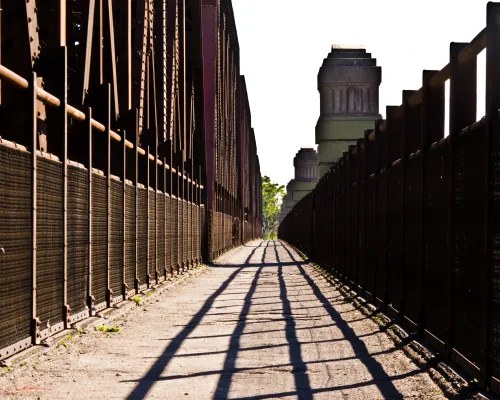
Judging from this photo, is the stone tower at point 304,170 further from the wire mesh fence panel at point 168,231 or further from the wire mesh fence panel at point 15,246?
the wire mesh fence panel at point 15,246

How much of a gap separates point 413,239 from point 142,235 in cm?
781

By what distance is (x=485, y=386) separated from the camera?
6.66 m

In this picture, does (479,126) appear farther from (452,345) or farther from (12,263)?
(12,263)

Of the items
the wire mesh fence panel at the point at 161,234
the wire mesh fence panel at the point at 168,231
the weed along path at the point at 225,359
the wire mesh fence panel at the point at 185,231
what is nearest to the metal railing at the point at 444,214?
the weed along path at the point at 225,359

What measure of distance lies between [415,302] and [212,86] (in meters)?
30.2

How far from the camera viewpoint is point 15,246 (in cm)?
821

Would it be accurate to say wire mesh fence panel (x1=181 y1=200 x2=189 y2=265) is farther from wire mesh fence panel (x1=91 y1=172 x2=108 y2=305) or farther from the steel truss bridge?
wire mesh fence panel (x1=91 y1=172 x2=108 y2=305)

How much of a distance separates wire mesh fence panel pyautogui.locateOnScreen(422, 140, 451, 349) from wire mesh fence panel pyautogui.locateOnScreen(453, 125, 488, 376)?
0.26 m

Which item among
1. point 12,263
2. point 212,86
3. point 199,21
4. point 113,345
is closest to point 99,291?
point 113,345

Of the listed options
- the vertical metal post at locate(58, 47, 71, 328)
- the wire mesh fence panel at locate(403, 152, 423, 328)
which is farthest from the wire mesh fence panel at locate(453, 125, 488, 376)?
Answer: the vertical metal post at locate(58, 47, 71, 328)

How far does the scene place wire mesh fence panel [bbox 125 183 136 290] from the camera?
15.2 metres

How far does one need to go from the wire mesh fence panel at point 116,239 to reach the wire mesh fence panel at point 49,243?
3.54 metres

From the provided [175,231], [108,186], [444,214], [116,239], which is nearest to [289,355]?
[444,214]

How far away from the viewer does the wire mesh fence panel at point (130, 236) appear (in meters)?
15.2
